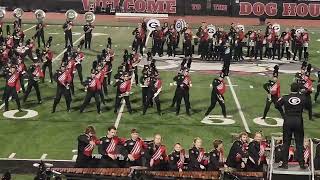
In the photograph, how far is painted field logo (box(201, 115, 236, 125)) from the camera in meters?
19.3

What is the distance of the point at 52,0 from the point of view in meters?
46.7

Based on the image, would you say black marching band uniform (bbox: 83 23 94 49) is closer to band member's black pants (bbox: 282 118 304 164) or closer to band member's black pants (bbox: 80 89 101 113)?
band member's black pants (bbox: 80 89 101 113)

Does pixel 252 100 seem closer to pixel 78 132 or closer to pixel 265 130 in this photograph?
pixel 265 130

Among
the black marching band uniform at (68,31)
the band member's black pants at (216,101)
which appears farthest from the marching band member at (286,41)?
the band member's black pants at (216,101)

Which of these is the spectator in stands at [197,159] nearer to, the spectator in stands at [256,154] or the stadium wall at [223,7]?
the spectator in stands at [256,154]

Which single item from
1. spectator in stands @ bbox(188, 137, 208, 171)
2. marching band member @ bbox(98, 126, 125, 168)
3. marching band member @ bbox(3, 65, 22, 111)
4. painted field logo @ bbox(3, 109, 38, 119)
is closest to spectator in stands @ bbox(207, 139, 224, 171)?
spectator in stands @ bbox(188, 137, 208, 171)

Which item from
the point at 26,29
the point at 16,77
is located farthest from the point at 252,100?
the point at 26,29

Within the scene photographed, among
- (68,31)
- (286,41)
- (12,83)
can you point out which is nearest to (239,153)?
(12,83)

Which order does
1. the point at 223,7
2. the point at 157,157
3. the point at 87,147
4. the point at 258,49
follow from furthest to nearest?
the point at 223,7 → the point at 258,49 → the point at 87,147 → the point at 157,157

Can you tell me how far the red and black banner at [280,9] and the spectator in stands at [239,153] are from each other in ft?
109

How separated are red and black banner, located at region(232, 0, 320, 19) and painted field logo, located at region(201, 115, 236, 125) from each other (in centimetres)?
2661

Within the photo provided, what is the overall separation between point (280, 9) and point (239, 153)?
3408 cm

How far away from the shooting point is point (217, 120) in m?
19.6

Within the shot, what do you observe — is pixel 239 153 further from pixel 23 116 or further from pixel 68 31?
pixel 68 31
